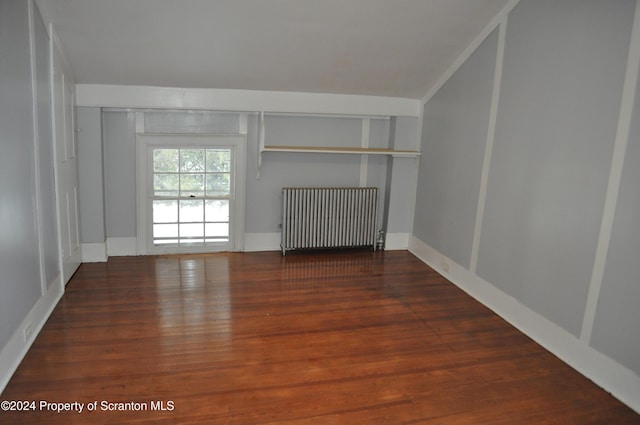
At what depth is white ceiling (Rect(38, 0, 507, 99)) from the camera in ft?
13.0

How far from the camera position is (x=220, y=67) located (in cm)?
485

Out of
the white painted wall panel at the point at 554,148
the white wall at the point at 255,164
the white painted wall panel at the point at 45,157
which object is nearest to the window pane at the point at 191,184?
the white wall at the point at 255,164

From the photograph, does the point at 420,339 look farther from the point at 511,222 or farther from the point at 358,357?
the point at 511,222

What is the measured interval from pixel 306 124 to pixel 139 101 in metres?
2.10

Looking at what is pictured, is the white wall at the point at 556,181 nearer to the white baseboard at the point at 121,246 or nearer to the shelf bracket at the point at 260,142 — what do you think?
the shelf bracket at the point at 260,142

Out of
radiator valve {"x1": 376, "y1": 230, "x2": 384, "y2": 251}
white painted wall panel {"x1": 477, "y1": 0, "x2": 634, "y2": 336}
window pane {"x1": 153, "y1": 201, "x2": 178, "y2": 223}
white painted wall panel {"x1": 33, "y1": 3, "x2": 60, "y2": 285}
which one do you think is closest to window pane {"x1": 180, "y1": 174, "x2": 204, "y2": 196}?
window pane {"x1": 153, "y1": 201, "x2": 178, "y2": 223}

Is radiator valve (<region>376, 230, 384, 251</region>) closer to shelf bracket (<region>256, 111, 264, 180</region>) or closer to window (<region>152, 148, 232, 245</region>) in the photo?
shelf bracket (<region>256, 111, 264, 180</region>)

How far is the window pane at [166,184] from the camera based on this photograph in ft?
18.5

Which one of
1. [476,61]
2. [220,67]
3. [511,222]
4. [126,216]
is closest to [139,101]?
[220,67]

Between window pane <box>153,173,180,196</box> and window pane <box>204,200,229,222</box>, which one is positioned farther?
window pane <box>204,200,229,222</box>

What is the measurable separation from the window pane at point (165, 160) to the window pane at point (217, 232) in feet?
2.84

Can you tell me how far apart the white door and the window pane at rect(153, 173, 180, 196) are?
925 mm

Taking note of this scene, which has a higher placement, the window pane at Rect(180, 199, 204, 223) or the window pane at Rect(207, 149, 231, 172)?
the window pane at Rect(207, 149, 231, 172)

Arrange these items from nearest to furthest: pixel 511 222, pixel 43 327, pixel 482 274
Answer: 1. pixel 43 327
2. pixel 511 222
3. pixel 482 274
